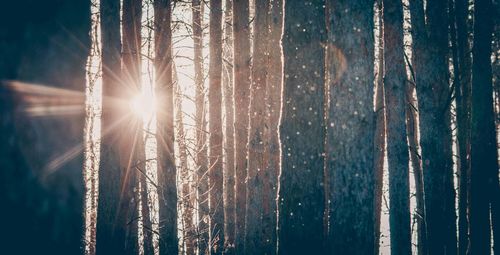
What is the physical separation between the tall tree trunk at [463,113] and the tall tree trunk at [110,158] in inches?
278

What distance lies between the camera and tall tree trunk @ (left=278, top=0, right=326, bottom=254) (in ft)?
15.2

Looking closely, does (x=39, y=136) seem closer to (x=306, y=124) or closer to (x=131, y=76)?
(x=306, y=124)

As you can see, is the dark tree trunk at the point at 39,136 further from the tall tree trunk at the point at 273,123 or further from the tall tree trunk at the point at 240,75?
the tall tree trunk at the point at 240,75

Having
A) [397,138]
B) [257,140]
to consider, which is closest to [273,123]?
[257,140]

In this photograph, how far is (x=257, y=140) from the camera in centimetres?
639

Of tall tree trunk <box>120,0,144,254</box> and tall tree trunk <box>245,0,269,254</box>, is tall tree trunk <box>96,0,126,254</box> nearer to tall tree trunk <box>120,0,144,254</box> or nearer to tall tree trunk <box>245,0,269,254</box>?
tall tree trunk <box>120,0,144,254</box>

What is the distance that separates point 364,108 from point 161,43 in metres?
3.87

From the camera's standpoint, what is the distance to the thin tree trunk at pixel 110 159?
536 centimetres

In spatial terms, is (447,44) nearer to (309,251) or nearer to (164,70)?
(309,251)

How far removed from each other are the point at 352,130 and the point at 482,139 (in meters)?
4.32

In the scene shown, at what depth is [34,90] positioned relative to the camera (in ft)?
2.19

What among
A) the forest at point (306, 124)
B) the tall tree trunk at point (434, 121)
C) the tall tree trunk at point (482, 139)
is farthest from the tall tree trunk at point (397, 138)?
the tall tree trunk at point (482, 139)

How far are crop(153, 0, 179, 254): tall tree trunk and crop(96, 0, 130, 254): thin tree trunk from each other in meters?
0.77

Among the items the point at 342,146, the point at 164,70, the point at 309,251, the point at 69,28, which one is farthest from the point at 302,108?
the point at 69,28
